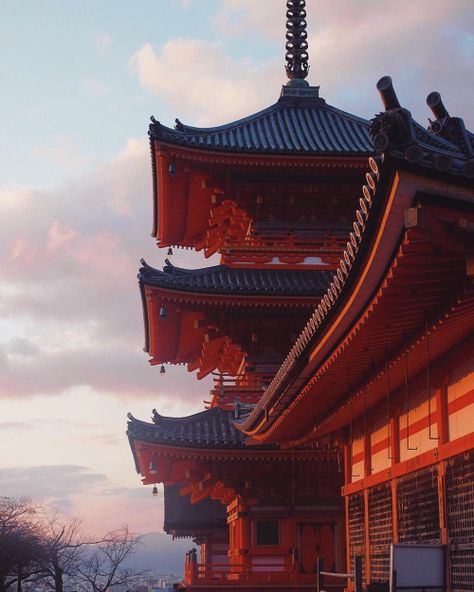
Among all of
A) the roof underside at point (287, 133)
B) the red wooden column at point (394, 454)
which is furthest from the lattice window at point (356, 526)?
the roof underside at point (287, 133)

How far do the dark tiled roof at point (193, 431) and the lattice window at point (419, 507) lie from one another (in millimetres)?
10597

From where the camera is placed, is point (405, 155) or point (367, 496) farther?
point (367, 496)

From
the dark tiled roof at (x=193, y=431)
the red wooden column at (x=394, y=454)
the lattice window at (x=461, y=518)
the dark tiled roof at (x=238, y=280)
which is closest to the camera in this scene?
the lattice window at (x=461, y=518)

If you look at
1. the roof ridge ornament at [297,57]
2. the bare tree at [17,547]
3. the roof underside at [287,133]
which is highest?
the roof ridge ornament at [297,57]

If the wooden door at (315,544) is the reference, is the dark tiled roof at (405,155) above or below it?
above

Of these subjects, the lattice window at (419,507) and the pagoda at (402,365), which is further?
the lattice window at (419,507)

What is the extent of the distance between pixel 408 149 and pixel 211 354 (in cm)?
2243

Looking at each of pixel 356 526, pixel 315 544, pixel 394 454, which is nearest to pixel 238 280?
pixel 315 544

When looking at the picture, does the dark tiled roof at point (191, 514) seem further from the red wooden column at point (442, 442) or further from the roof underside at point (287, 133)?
the red wooden column at point (442, 442)

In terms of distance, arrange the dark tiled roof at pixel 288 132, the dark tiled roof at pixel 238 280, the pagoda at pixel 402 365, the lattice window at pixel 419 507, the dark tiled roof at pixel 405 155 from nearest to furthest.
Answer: the dark tiled roof at pixel 405 155
the pagoda at pixel 402 365
the lattice window at pixel 419 507
the dark tiled roof at pixel 238 280
the dark tiled roof at pixel 288 132

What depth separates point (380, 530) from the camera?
56.8 feet

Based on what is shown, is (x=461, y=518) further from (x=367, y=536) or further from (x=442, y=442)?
(x=367, y=536)

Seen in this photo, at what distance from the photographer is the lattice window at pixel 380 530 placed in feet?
54.9

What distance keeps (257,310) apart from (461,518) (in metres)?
13.8
